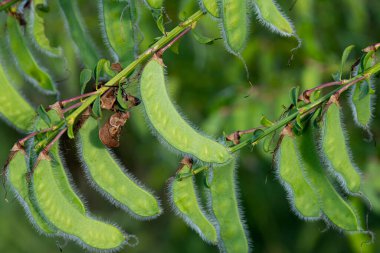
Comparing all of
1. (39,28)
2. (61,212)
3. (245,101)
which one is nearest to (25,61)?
(39,28)

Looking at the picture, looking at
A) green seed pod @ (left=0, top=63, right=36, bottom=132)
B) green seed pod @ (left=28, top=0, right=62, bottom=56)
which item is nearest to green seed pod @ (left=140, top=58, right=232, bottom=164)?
green seed pod @ (left=0, top=63, right=36, bottom=132)

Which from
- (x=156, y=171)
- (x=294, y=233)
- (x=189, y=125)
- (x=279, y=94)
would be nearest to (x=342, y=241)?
(x=294, y=233)

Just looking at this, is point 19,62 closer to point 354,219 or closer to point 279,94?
point 354,219

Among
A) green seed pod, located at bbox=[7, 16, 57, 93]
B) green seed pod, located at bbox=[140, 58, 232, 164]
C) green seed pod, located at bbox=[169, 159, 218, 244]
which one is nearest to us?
green seed pod, located at bbox=[140, 58, 232, 164]

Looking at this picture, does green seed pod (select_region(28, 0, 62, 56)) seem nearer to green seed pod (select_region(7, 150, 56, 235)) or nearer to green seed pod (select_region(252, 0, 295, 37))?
green seed pod (select_region(7, 150, 56, 235))

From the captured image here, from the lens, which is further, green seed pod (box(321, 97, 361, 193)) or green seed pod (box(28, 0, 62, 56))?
green seed pod (box(28, 0, 62, 56))

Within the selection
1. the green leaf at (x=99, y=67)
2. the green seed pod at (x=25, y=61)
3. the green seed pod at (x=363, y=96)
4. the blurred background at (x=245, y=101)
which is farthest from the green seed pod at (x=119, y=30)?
the green seed pod at (x=363, y=96)
